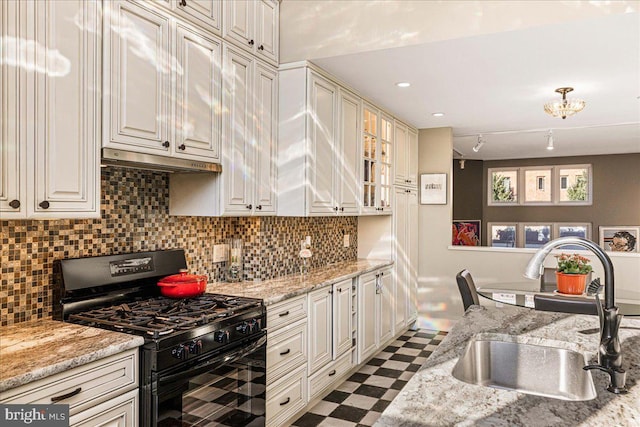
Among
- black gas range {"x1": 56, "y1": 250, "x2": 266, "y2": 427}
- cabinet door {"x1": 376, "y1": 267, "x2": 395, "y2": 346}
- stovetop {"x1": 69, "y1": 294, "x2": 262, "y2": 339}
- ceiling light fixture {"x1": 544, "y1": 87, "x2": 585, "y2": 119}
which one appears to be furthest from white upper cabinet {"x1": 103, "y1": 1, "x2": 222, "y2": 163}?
ceiling light fixture {"x1": 544, "y1": 87, "x2": 585, "y2": 119}

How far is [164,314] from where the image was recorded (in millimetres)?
2127

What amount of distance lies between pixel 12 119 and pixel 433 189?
461cm

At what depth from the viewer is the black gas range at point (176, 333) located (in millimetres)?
1827

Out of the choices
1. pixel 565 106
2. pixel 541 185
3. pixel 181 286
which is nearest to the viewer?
pixel 181 286

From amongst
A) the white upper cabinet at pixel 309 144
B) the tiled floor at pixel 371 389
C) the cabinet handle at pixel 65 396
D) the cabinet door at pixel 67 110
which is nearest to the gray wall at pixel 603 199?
the tiled floor at pixel 371 389

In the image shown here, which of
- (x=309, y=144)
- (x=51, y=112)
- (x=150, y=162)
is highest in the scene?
(x=309, y=144)

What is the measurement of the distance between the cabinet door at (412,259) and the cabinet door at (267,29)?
2.66 m

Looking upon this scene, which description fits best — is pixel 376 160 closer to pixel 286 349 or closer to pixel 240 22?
pixel 240 22

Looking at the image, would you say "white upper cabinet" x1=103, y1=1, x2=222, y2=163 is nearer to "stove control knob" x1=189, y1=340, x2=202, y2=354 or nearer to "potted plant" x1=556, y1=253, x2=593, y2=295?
"stove control knob" x1=189, y1=340, x2=202, y2=354

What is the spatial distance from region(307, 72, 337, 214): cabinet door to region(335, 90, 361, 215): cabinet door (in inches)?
4.9

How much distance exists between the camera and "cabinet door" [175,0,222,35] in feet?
7.87

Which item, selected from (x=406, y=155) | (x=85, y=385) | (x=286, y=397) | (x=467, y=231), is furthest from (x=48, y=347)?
(x=467, y=231)

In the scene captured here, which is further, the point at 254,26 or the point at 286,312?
the point at 254,26

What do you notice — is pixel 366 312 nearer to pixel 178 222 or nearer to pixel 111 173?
pixel 178 222
